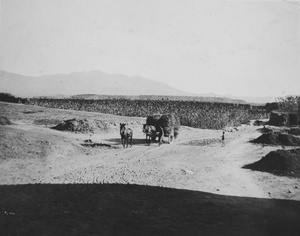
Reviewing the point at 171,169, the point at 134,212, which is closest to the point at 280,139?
the point at 171,169

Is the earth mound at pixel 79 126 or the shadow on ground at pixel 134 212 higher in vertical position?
the earth mound at pixel 79 126

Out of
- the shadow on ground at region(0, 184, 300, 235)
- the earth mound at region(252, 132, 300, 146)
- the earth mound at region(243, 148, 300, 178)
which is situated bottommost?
the shadow on ground at region(0, 184, 300, 235)

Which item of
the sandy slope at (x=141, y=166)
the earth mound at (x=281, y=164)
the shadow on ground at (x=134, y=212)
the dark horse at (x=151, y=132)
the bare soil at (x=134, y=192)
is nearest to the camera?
the shadow on ground at (x=134, y=212)

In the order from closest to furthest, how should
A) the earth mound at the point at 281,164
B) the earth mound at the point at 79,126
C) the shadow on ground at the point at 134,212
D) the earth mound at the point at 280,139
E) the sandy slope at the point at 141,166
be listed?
the shadow on ground at the point at 134,212
the sandy slope at the point at 141,166
the earth mound at the point at 281,164
the earth mound at the point at 280,139
the earth mound at the point at 79,126

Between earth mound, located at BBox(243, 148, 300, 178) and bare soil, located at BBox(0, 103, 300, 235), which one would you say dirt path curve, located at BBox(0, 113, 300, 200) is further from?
earth mound, located at BBox(243, 148, 300, 178)

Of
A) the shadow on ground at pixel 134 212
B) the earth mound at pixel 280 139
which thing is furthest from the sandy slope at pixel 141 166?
the earth mound at pixel 280 139

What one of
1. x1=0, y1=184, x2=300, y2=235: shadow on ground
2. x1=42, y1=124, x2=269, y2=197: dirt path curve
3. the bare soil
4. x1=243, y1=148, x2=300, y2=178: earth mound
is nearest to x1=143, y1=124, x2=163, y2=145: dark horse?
x1=42, y1=124, x2=269, y2=197: dirt path curve

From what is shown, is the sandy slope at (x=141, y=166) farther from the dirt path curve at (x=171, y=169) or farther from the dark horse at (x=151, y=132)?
the dark horse at (x=151, y=132)
